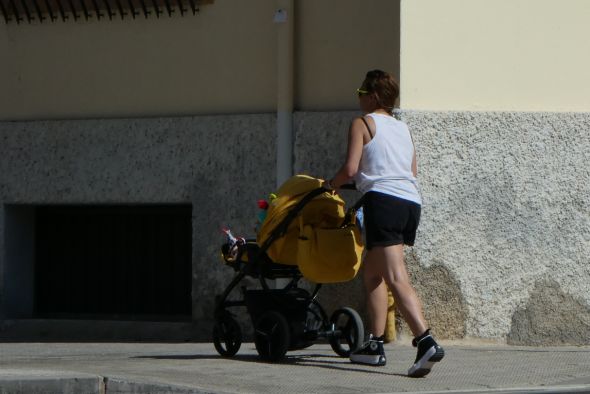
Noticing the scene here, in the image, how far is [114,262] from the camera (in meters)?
11.1

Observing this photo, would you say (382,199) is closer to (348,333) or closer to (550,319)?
(348,333)

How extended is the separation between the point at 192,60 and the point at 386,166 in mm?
3125

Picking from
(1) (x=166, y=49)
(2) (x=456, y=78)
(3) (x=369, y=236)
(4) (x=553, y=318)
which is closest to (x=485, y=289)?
(4) (x=553, y=318)

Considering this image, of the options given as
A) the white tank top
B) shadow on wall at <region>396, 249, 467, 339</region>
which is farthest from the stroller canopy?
shadow on wall at <region>396, 249, 467, 339</region>

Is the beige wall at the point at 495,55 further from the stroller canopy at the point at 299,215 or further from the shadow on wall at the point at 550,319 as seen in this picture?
the stroller canopy at the point at 299,215

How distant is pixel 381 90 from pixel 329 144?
1.95 metres

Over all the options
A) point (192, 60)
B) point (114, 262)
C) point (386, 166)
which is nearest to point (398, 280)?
point (386, 166)

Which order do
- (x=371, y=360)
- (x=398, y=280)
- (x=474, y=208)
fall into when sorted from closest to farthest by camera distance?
(x=398, y=280), (x=371, y=360), (x=474, y=208)

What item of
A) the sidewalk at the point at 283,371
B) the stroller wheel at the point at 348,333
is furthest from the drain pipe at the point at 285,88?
the stroller wheel at the point at 348,333

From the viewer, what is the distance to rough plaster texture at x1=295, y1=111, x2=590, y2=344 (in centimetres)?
935

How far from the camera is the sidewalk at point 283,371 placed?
6.81 meters

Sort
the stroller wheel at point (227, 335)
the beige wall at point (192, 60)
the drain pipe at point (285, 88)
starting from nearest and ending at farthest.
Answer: the stroller wheel at point (227, 335), the beige wall at point (192, 60), the drain pipe at point (285, 88)

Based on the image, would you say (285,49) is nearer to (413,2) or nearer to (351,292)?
(413,2)

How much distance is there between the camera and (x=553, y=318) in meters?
9.56
